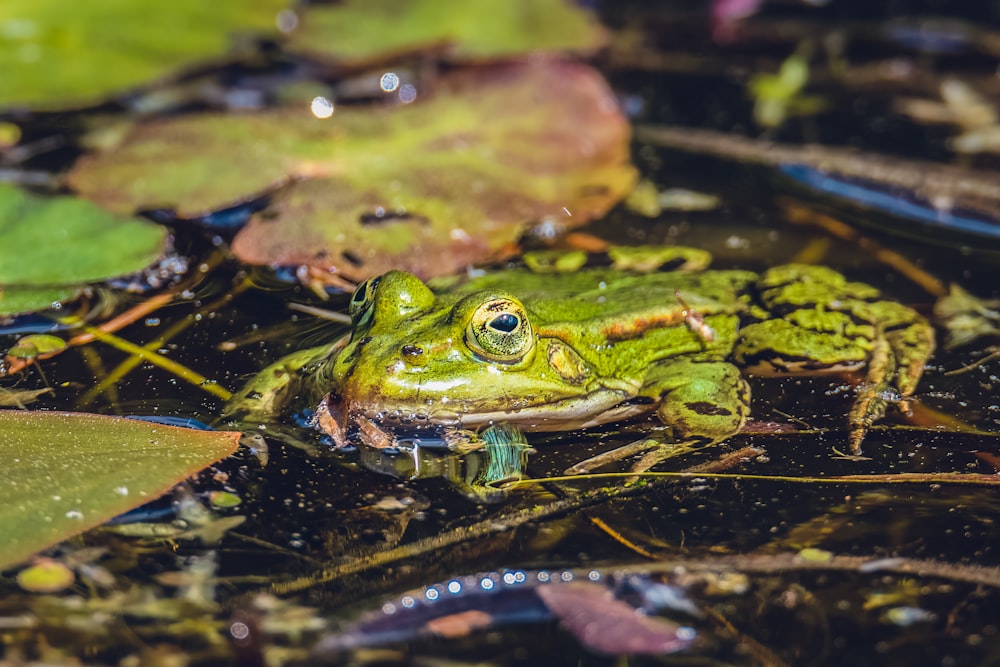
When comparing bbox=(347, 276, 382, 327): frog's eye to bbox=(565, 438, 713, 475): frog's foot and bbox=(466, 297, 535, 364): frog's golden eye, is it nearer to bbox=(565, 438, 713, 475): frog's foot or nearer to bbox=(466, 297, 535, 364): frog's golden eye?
bbox=(466, 297, 535, 364): frog's golden eye

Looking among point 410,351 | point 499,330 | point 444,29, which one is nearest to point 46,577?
point 410,351

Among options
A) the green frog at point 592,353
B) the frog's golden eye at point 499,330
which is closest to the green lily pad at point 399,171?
the green frog at point 592,353

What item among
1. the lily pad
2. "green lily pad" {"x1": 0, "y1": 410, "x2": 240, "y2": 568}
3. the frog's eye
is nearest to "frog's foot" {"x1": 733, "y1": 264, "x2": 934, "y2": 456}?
the frog's eye

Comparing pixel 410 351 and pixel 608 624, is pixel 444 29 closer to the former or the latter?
pixel 410 351

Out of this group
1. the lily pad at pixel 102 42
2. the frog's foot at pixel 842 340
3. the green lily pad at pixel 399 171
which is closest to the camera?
the frog's foot at pixel 842 340

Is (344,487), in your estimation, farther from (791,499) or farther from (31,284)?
(31,284)

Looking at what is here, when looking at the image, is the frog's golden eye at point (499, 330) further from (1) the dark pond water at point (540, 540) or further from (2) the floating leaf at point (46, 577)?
(2) the floating leaf at point (46, 577)
